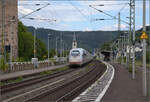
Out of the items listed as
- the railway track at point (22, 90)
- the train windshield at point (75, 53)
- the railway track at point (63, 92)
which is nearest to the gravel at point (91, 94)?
the railway track at point (63, 92)

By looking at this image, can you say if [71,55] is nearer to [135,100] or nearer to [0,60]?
[0,60]

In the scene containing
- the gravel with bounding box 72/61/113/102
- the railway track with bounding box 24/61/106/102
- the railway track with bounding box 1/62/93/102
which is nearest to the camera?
the gravel with bounding box 72/61/113/102

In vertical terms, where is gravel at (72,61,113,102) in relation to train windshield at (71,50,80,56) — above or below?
below

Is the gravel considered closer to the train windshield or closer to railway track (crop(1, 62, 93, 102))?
railway track (crop(1, 62, 93, 102))

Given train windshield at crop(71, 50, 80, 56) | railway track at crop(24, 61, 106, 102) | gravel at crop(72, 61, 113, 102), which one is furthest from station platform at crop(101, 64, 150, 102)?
train windshield at crop(71, 50, 80, 56)

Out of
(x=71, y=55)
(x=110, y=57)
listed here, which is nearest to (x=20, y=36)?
(x=110, y=57)

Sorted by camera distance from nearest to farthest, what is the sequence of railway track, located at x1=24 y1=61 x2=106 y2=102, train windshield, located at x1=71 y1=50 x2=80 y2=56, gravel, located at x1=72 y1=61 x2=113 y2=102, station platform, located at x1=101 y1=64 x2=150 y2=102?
station platform, located at x1=101 y1=64 x2=150 y2=102 → gravel, located at x1=72 y1=61 x2=113 y2=102 → railway track, located at x1=24 y1=61 x2=106 y2=102 → train windshield, located at x1=71 y1=50 x2=80 y2=56

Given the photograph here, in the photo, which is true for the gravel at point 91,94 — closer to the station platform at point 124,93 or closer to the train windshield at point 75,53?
the station platform at point 124,93

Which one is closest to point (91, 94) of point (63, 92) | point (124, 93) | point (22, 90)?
point (124, 93)

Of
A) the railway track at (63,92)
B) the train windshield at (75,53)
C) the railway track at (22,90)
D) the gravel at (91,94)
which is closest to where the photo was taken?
the gravel at (91,94)

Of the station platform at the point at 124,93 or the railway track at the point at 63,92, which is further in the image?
the railway track at the point at 63,92

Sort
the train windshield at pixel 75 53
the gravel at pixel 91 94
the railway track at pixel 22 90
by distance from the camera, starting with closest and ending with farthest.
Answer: the gravel at pixel 91 94 → the railway track at pixel 22 90 → the train windshield at pixel 75 53

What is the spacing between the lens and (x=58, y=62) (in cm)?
6856

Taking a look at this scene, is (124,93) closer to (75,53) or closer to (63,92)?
(63,92)
